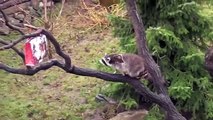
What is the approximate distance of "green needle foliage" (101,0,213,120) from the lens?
4309 mm

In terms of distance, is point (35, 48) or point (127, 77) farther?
point (127, 77)

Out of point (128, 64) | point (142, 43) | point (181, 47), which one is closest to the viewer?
point (142, 43)


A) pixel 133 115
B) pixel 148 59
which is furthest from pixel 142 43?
pixel 133 115

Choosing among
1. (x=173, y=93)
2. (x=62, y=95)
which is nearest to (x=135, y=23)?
(x=173, y=93)

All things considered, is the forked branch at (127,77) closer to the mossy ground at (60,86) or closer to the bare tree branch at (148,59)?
the bare tree branch at (148,59)

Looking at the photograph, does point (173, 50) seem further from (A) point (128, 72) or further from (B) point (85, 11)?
(B) point (85, 11)

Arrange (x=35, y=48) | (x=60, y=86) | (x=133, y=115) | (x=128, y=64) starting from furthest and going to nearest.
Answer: (x=60, y=86) < (x=133, y=115) < (x=128, y=64) < (x=35, y=48)

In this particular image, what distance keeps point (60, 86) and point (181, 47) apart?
1.85 metres

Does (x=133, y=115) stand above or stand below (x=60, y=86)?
above

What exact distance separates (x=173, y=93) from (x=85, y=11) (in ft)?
11.5

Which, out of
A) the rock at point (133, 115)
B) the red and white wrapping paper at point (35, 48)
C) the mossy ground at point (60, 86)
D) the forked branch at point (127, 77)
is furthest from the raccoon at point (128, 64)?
the mossy ground at point (60, 86)

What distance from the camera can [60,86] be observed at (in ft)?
18.9

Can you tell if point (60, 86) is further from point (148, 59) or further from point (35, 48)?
point (35, 48)

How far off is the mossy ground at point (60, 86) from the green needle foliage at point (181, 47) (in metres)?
1.07
